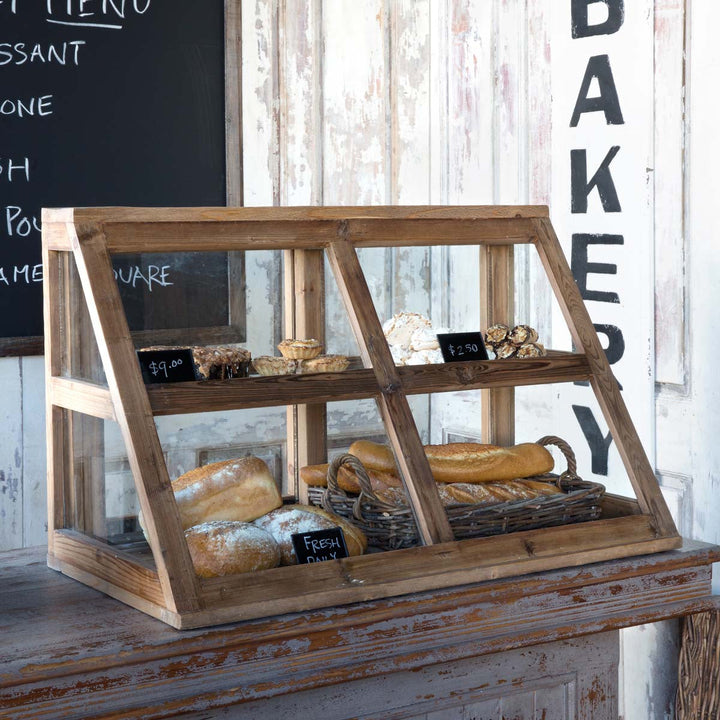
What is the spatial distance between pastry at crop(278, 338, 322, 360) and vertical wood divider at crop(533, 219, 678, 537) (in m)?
0.47

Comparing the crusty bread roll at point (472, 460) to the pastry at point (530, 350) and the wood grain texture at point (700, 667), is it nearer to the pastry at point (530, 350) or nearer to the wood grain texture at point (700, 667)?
the pastry at point (530, 350)

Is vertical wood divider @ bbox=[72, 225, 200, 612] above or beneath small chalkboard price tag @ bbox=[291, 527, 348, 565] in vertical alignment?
above

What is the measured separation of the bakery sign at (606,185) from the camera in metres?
2.54

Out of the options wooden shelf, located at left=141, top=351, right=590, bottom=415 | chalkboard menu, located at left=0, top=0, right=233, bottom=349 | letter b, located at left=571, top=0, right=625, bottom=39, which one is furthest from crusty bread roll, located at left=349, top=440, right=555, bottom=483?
chalkboard menu, located at left=0, top=0, right=233, bottom=349

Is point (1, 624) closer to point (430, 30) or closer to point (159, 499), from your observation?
point (159, 499)

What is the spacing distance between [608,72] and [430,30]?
819 mm

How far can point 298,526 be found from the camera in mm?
1619

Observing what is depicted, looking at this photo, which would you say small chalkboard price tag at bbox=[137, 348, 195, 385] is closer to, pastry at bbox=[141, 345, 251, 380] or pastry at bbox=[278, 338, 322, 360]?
pastry at bbox=[141, 345, 251, 380]

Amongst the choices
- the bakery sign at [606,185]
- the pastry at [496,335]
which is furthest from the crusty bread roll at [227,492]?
the bakery sign at [606,185]

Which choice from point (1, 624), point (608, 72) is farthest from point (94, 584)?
point (608, 72)

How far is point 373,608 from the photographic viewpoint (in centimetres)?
150

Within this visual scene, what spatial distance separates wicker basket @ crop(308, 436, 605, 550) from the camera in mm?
1656

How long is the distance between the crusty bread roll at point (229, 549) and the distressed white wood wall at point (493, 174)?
4.9 inches

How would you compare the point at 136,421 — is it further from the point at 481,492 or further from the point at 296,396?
the point at 481,492
